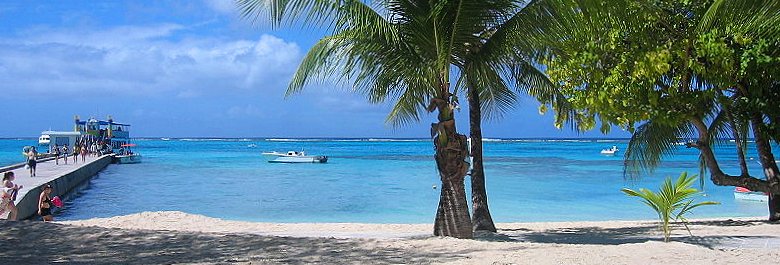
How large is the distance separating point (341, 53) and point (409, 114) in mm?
3803

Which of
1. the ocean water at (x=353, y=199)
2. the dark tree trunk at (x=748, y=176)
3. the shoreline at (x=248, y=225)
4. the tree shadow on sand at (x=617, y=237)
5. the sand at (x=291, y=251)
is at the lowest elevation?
the ocean water at (x=353, y=199)

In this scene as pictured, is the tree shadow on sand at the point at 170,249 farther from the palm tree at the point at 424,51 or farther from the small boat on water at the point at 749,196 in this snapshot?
the small boat on water at the point at 749,196

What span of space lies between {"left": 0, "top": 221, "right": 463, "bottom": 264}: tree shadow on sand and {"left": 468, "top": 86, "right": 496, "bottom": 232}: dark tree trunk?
4.07m

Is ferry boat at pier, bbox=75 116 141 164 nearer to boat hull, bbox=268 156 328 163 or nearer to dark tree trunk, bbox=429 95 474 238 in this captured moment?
boat hull, bbox=268 156 328 163

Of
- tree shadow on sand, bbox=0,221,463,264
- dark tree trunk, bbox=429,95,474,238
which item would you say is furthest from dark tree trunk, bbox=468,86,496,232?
tree shadow on sand, bbox=0,221,463,264

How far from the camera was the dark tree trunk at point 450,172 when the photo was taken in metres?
9.10

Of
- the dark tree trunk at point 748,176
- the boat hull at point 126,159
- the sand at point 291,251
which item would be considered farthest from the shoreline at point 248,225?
the boat hull at point 126,159

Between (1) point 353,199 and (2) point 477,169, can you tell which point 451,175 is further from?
(1) point 353,199

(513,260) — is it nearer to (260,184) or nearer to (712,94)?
(712,94)

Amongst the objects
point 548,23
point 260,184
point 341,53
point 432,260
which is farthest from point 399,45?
point 260,184

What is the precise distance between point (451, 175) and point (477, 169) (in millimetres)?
2367

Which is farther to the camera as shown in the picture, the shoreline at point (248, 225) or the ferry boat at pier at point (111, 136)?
the ferry boat at pier at point (111, 136)

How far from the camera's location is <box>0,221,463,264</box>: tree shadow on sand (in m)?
6.32

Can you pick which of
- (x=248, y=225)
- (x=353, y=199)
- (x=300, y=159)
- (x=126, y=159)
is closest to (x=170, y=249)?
(x=248, y=225)
